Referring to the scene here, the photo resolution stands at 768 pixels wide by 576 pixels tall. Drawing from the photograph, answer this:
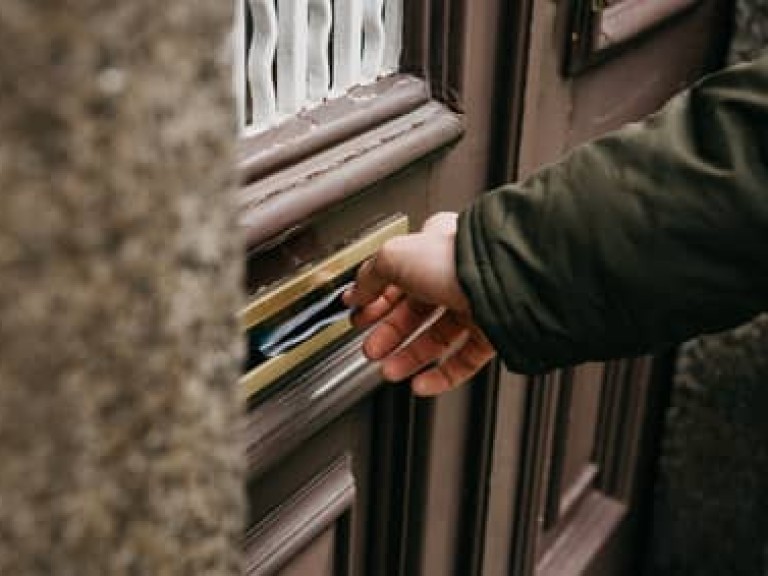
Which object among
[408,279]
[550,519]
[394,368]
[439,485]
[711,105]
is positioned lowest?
[550,519]

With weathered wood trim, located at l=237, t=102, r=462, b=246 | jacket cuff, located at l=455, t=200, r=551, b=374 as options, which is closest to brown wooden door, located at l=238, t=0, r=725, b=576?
weathered wood trim, located at l=237, t=102, r=462, b=246

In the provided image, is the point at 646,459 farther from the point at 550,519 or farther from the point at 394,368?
the point at 394,368

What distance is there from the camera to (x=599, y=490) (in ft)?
6.66

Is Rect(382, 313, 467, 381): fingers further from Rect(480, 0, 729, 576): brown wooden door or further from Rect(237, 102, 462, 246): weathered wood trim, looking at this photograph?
Rect(480, 0, 729, 576): brown wooden door

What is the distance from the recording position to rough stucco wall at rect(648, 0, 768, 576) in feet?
6.64

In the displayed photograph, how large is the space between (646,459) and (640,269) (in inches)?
50.6

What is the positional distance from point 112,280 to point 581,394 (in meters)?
1.43

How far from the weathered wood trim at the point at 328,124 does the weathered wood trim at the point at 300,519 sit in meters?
0.29

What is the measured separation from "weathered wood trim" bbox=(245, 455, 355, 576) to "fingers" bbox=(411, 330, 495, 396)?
12 cm

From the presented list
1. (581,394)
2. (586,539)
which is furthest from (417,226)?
(586,539)

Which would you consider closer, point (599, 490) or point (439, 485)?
point (439, 485)

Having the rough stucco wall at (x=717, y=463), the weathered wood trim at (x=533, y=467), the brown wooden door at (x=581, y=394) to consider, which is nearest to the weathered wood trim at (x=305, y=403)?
the brown wooden door at (x=581, y=394)

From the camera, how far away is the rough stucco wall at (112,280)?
39 centimetres

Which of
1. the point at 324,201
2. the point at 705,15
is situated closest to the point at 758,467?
the point at 705,15
